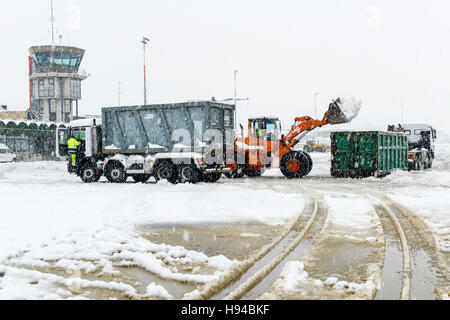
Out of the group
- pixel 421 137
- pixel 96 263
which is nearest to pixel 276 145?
pixel 421 137

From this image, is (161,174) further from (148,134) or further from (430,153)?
(430,153)

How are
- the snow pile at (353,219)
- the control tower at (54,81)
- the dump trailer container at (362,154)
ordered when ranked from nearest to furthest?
the snow pile at (353,219) → the dump trailer container at (362,154) → the control tower at (54,81)

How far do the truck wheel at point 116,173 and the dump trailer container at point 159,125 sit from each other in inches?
24.1

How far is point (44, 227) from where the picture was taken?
9.56 m

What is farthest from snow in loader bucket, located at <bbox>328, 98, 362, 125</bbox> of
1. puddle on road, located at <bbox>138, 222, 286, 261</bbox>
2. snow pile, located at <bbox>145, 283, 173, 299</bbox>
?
snow pile, located at <bbox>145, 283, 173, 299</bbox>

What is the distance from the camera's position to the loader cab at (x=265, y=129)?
22.5 m

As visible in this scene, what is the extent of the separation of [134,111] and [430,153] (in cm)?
1791

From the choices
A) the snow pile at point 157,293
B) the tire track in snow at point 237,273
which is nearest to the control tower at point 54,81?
the tire track in snow at point 237,273

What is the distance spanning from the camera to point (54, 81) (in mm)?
77688

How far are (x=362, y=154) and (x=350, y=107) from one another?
2147mm

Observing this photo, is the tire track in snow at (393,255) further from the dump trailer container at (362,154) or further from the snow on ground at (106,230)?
the dump trailer container at (362,154)

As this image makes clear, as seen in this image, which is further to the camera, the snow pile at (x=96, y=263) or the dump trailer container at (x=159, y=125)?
the dump trailer container at (x=159, y=125)
